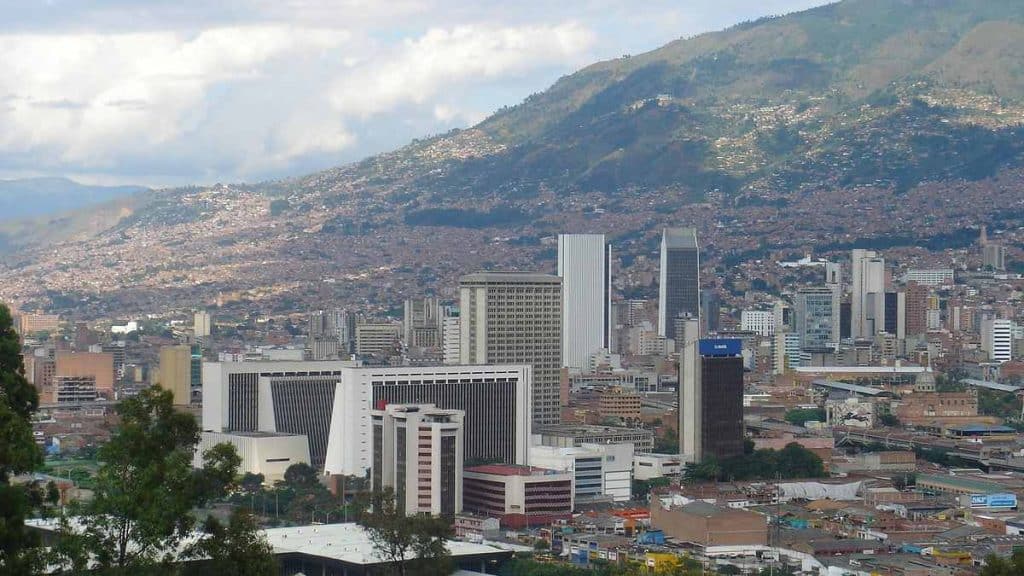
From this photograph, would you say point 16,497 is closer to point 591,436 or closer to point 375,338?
A: point 591,436

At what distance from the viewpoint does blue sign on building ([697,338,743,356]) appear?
223 ft

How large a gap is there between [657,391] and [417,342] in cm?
1818

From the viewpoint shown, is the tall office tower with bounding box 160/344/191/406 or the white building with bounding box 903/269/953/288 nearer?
the tall office tower with bounding box 160/344/191/406

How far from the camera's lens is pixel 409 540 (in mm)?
38625

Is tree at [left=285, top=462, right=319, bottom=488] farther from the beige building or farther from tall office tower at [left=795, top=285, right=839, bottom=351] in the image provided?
tall office tower at [left=795, top=285, right=839, bottom=351]

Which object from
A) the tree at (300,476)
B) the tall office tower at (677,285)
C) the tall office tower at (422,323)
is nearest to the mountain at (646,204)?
the tall office tower at (677,285)

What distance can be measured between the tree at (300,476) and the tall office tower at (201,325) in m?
61.8

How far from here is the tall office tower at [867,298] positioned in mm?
123375

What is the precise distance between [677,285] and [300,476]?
70025 millimetres

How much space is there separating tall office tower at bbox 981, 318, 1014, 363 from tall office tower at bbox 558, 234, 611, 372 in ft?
69.7

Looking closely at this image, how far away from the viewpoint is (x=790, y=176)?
17588 centimetres

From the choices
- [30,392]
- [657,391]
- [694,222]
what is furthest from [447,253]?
[30,392]

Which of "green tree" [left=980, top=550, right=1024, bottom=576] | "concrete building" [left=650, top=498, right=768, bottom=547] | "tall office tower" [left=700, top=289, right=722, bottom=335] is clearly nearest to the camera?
"green tree" [left=980, top=550, right=1024, bottom=576]

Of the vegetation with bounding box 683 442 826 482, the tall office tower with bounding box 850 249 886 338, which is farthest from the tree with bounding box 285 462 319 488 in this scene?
the tall office tower with bounding box 850 249 886 338
